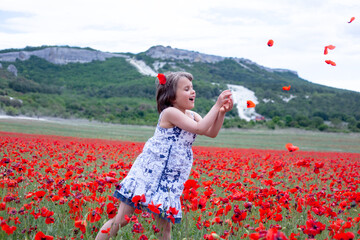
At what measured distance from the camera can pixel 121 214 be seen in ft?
9.93

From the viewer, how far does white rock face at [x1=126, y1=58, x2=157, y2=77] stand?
13712 centimetres

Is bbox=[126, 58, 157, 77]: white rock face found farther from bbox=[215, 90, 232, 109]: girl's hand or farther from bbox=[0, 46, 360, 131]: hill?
bbox=[215, 90, 232, 109]: girl's hand

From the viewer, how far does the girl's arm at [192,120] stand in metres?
2.78

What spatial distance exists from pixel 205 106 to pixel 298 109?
2150 centimetres

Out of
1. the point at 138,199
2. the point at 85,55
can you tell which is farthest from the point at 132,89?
the point at 138,199

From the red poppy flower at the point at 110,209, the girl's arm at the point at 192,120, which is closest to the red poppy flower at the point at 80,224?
the red poppy flower at the point at 110,209

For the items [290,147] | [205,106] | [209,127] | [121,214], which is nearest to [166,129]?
[209,127]

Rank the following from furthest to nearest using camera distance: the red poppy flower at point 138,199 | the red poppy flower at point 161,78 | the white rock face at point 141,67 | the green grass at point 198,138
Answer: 1. the white rock face at point 141,67
2. the green grass at point 198,138
3. the red poppy flower at point 161,78
4. the red poppy flower at point 138,199

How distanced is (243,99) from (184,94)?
104810 millimetres

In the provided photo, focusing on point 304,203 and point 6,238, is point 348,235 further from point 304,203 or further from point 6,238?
point 6,238

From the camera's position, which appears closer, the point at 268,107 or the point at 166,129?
the point at 166,129

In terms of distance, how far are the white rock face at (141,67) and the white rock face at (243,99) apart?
1284 inches

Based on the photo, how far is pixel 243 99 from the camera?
106375 mm

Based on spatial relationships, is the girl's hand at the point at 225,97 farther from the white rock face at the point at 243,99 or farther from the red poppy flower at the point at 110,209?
the white rock face at the point at 243,99
